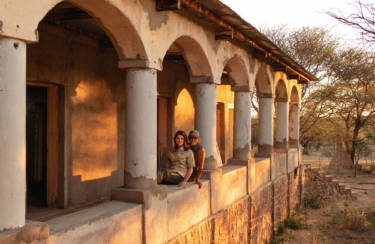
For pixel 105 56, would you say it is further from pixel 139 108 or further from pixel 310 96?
pixel 310 96

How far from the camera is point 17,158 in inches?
116

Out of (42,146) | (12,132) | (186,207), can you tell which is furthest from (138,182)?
(42,146)

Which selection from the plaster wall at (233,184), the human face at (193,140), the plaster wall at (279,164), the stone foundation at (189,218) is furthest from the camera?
the plaster wall at (279,164)

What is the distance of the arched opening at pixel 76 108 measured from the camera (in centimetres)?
581

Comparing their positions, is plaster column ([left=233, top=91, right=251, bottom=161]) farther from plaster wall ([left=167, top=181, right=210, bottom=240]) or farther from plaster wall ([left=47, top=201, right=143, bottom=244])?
plaster wall ([left=47, top=201, right=143, bottom=244])

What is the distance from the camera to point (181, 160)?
18.3 feet

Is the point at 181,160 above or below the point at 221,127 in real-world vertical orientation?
below

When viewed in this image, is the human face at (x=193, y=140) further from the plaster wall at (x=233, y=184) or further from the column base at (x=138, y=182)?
the column base at (x=138, y=182)

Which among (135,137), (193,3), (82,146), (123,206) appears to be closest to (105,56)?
(82,146)

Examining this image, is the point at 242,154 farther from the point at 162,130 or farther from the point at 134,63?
the point at 134,63

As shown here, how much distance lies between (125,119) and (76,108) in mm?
1719

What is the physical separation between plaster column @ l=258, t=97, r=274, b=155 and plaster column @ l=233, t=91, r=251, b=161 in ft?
6.44

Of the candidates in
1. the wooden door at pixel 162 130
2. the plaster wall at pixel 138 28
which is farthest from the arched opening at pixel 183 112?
the plaster wall at pixel 138 28

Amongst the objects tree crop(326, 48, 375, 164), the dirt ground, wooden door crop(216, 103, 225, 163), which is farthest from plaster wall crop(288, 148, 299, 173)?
tree crop(326, 48, 375, 164)
